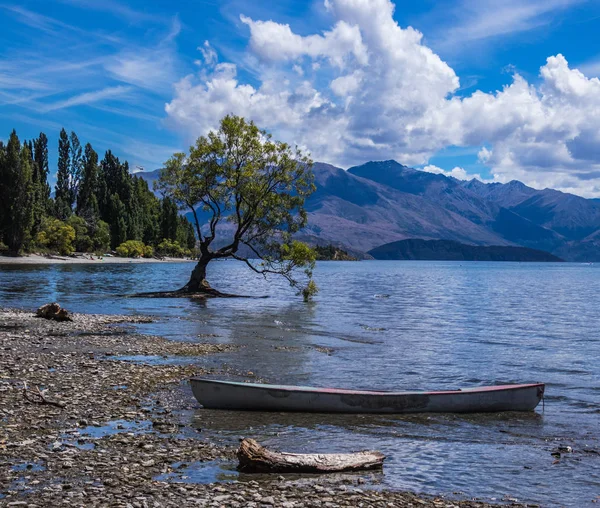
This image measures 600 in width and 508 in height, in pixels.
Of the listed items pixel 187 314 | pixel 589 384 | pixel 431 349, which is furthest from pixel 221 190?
pixel 589 384

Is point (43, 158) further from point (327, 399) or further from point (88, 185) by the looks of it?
point (327, 399)

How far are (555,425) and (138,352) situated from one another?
56.6 feet

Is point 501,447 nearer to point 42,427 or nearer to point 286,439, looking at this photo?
point 286,439

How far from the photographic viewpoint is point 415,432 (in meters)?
15.9

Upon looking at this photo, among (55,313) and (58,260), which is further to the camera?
(58,260)

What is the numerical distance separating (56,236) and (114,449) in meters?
141

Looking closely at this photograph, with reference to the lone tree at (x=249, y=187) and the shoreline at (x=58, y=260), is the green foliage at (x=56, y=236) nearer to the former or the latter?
the shoreline at (x=58, y=260)

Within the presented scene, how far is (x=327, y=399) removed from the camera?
55.6 ft

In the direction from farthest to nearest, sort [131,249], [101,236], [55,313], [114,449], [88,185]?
[131,249] → [88,185] → [101,236] → [55,313] → [114,449]

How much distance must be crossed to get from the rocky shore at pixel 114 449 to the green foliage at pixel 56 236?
12628 centimetres

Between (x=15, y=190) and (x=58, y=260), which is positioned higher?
(x=15, y=190)

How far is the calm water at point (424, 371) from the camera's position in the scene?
13055 mm

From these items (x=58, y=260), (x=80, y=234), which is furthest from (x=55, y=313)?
(x=80, y=234)

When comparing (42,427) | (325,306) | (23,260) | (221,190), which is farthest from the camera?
(23,260)
